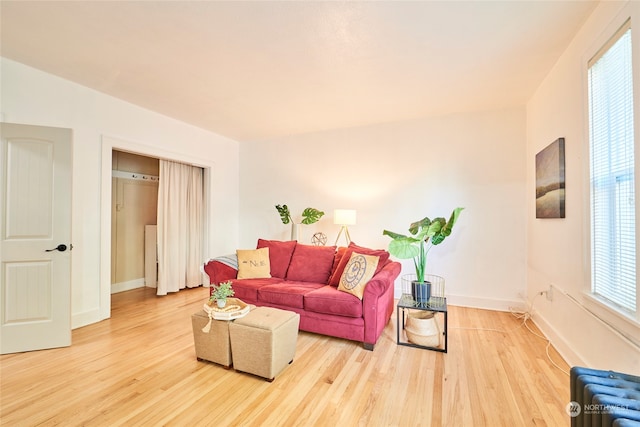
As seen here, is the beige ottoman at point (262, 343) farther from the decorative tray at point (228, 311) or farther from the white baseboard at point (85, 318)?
the white baseboard at point (85, 318)

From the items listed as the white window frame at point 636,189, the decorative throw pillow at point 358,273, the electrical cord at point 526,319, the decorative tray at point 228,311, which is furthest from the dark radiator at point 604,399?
the decorative tray at point 228,311

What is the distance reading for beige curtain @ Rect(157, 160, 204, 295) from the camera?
4410 millimetres

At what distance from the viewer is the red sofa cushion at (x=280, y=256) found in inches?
143

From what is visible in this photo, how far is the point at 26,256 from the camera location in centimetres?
256

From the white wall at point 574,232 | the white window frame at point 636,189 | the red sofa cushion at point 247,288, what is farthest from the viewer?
the red sofa cushion at point 247,288

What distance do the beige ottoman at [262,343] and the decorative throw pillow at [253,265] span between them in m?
1.23

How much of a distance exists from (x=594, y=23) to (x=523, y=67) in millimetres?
747

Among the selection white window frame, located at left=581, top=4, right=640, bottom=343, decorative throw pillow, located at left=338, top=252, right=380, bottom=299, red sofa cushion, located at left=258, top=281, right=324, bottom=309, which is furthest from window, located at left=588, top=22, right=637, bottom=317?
red sofa cushion, located at left=258, top=281, right=324, bottom=309

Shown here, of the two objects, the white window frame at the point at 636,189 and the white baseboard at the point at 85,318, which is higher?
the white window frame at the point at 636,189

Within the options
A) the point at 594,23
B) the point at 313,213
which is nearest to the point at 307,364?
the point at 313,213

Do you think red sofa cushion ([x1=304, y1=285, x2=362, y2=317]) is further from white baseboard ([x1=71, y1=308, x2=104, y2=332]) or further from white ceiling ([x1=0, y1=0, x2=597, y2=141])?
white baseboard ([x1=71, y1=308, x2=104, y2=332])

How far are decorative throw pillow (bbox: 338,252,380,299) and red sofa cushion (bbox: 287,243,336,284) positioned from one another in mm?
483

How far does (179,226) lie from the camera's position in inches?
184

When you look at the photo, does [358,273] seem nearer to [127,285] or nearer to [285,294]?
[285,294]
